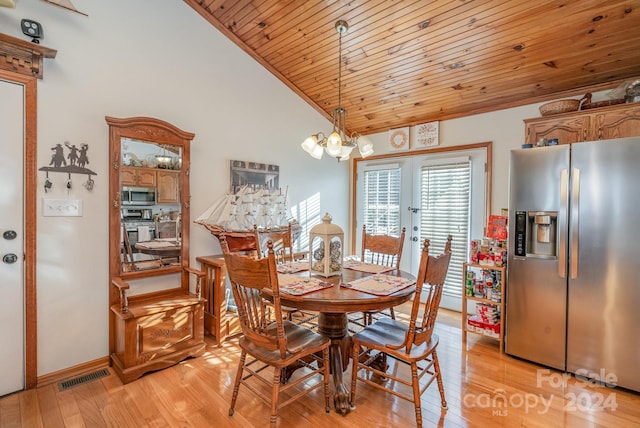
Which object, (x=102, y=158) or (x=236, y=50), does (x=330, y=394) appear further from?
(x=236, y=50)

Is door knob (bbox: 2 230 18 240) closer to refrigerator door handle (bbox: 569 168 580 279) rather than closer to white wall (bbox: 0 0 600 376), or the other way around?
white wall (bbox: 0 0 600 376)

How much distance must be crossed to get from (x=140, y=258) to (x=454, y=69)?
10.8 feet

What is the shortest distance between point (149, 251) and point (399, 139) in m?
3.14

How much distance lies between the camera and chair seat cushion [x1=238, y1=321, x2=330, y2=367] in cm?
172

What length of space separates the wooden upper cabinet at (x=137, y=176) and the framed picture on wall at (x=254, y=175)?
0.81m

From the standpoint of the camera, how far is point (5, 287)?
6.81 feet

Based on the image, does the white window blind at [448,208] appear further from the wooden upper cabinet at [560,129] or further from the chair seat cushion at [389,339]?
the chair seat cushion at [389,339]

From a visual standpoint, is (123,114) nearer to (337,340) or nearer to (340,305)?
(340,305)

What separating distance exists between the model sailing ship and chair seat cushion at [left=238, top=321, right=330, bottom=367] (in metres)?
1.27

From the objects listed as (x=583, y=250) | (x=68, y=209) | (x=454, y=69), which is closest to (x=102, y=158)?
(x=68, y=209)

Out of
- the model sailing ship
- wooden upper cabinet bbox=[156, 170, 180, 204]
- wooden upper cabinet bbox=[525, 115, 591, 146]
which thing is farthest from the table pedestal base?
wooden upper cabinet bbox=[525, 115, 591, 146]

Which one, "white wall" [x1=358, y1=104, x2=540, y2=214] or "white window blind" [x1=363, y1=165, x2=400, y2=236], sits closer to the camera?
"white wall" [x1=358, y1=104, x2=540, y2=214]

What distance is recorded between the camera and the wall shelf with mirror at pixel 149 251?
234 cm

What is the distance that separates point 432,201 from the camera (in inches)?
151
